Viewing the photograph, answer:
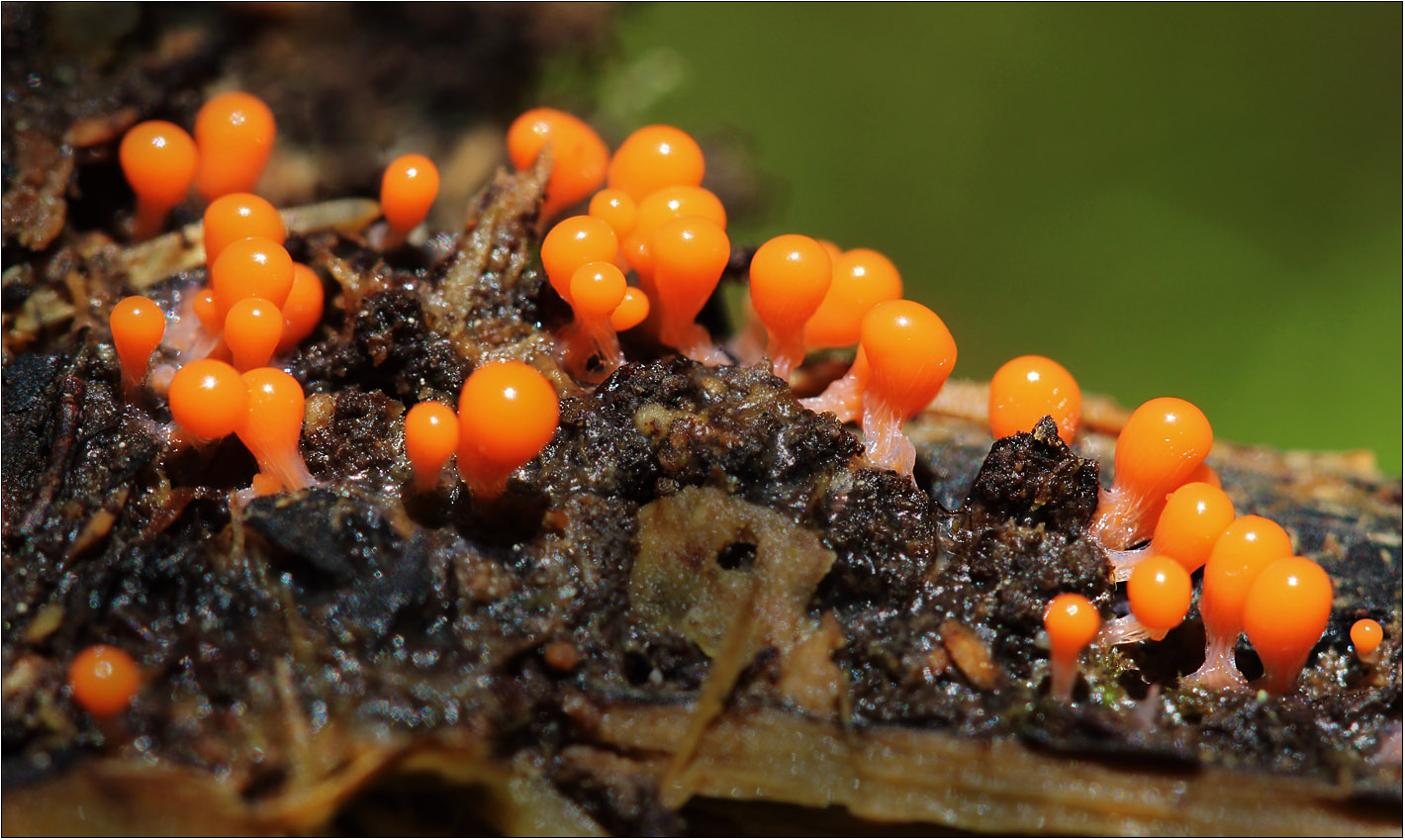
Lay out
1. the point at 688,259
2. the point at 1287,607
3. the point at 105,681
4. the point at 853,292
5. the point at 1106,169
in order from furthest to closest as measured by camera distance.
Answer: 1. the point at 1106,169
2. the point at 853,292
3. the point at 688,259
4. the point at 1287,607
5. the point at 105,681

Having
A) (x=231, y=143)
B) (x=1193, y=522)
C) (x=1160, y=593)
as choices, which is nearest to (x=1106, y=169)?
(x=1193, y=522)

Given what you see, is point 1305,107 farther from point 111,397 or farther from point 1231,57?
point 111,397

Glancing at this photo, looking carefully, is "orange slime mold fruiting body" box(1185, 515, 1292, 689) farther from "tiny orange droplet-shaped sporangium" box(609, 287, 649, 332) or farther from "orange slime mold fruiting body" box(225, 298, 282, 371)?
"orange slime mold fruiting body" box(225, 298, 282, 371)

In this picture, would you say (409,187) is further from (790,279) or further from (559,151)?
(790,279)

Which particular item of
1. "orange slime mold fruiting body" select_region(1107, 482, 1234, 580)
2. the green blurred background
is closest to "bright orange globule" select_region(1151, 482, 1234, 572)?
"orange slime mold fruiting body" select_region(1107, 482, 1234, 580)

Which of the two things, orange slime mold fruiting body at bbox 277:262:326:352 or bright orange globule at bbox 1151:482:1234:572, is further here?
orange slime mold fruiting body at bbox 277:262:326:352
